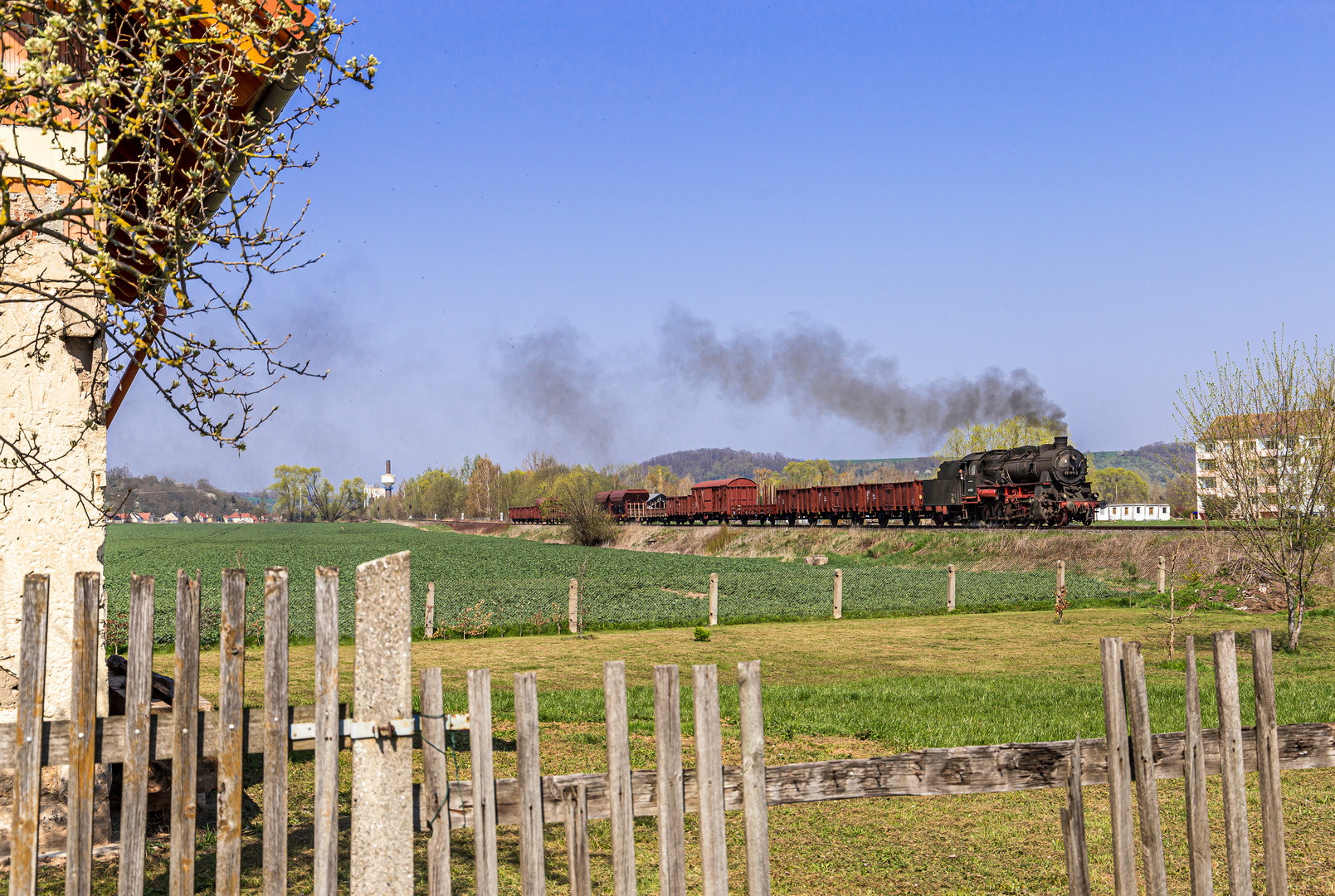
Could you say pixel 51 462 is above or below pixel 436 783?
above

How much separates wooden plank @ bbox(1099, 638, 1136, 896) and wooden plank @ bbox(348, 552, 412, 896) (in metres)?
2.79

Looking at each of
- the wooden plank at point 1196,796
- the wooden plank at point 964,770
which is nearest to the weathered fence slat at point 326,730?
the wooden plank at point 964,770

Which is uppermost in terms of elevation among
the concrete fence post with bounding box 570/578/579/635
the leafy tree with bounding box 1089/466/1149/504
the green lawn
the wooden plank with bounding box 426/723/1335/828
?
the leafy tree with bounding box 1089/466/1149/504

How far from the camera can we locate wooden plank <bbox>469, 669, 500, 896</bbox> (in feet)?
11.3

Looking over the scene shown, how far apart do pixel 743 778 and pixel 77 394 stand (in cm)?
463

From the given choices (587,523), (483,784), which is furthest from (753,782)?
(587,523)

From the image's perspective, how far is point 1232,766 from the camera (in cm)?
425

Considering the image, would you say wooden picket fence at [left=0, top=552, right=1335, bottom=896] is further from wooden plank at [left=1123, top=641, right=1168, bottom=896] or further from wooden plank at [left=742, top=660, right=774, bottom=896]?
wooden plank at [left=1123, top=641, right=1168, bottom=896]

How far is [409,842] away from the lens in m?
3.62

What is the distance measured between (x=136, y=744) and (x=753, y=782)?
225cm

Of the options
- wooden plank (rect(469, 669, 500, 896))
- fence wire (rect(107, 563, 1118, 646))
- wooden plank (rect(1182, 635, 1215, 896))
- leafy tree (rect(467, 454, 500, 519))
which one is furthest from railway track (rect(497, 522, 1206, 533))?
leafy tree (rect(467, 454, 500, 519))

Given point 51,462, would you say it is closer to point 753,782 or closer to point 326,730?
point 326,730

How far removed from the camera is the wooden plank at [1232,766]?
13.6 ft

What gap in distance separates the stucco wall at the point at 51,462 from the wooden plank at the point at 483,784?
3.50 metres
